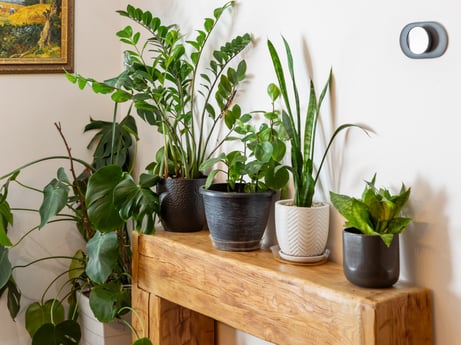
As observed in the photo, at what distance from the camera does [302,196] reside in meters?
2.12

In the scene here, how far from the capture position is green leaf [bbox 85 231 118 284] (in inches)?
97.6

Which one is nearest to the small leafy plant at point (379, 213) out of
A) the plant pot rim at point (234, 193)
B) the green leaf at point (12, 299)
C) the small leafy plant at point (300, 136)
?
the small leafy plant at point (300, 136)

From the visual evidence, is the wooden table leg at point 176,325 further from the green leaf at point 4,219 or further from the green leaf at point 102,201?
the green leaf at point 4,219

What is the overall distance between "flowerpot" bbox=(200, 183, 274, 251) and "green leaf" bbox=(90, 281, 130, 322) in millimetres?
580

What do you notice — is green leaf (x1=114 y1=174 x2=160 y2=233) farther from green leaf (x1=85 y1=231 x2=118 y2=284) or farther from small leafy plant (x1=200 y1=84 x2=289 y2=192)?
small leafy plant (x1=200 y1=84 x2=289 y2=192)

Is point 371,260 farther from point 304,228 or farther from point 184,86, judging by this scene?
point 184,86

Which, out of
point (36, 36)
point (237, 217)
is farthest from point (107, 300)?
point (36, 36)

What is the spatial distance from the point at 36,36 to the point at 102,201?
2.96ft

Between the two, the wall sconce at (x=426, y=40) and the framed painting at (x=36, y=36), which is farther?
the framed painting at (x=36, y=36)

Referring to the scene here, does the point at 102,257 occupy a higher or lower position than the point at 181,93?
lower

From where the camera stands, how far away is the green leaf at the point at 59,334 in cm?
274

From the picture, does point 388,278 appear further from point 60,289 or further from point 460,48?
point 60,289

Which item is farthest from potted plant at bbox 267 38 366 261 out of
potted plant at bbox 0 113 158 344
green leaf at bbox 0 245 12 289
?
green leaf at bbox 0 245 12 289

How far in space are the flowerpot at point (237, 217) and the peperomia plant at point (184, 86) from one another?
1.00 ft
